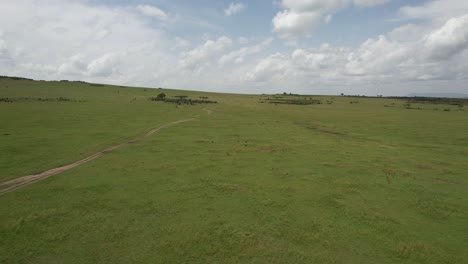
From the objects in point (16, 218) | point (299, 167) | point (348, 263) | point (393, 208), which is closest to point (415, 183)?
point (393, 208)

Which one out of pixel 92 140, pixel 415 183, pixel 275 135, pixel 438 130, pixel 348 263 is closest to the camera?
pixel 348 263

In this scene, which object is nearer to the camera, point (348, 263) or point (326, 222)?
point (348, 263)

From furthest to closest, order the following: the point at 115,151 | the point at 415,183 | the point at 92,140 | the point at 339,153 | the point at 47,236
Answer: the point at 92,140 < the point at 339,153 < the point at 115,151 < the point at 415,183 < the point at 47,236

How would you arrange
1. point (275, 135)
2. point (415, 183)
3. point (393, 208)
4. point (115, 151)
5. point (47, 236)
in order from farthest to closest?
point (275, 135) < point (115, 151) < point (415, 183) < point (393, 208) < point (47, 236)

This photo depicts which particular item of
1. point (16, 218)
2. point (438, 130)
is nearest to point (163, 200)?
point (16, 218)

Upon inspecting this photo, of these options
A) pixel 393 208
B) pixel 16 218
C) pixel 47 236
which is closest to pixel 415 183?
pixel 393 208

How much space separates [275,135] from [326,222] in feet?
70.5

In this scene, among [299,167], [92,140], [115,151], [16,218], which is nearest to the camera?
[16,218]

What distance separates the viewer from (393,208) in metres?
13.2

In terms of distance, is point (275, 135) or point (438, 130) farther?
point (438, 130)

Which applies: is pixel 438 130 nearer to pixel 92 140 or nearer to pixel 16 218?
pixel 92 140

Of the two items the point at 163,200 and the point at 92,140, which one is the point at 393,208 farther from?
the point at 92,140

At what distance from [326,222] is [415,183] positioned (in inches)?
338

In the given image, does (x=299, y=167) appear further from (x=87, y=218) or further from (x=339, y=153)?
(x=87, y=218)
